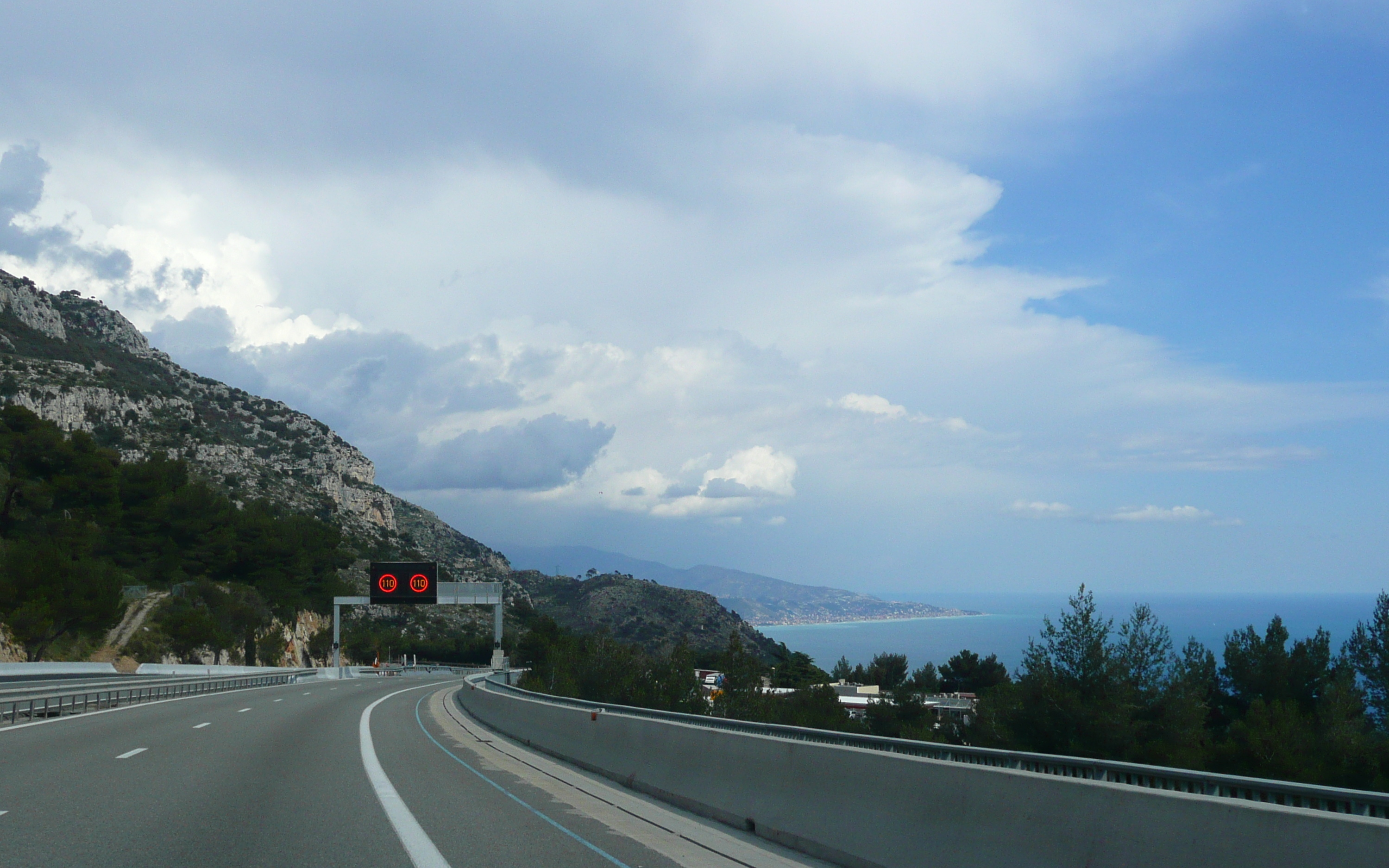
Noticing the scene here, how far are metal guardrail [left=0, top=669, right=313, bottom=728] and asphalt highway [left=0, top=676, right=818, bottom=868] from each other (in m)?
5.22

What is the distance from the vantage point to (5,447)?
73.0 metres

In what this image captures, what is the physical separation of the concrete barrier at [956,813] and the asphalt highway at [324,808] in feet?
1.42

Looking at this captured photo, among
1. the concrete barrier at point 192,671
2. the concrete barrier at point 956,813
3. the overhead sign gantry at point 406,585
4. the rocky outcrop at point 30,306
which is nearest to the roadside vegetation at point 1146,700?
the overhead sign gantry at point 406,585

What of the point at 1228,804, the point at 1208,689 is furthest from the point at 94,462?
the point at 1228,804

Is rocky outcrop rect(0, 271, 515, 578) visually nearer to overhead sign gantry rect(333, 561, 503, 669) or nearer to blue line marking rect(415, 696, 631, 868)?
overhead sign gantry rect(333, 561, 503, 669)

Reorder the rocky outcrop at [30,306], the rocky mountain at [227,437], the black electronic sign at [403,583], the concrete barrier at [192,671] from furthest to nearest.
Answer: the rocky outcrop at [30,306], the rocky mountain at [227,437], the black electronic sign at [403,583], the concrete barrier at [192,671]

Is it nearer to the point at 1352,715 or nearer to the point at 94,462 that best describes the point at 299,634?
the point at 94,462

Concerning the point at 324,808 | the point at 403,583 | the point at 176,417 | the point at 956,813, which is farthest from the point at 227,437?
the point at 956,813

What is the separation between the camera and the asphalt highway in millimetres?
8852

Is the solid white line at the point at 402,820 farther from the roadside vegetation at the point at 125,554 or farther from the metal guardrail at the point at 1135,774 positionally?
the roadside vegetation at the point at 125,554

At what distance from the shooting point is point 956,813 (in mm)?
7355

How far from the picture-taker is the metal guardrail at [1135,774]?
219 inches

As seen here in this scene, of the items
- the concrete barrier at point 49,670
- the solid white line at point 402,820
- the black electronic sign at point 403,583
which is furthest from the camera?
the black electronic sign at point 403,583

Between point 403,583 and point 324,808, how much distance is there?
53.9 metres
